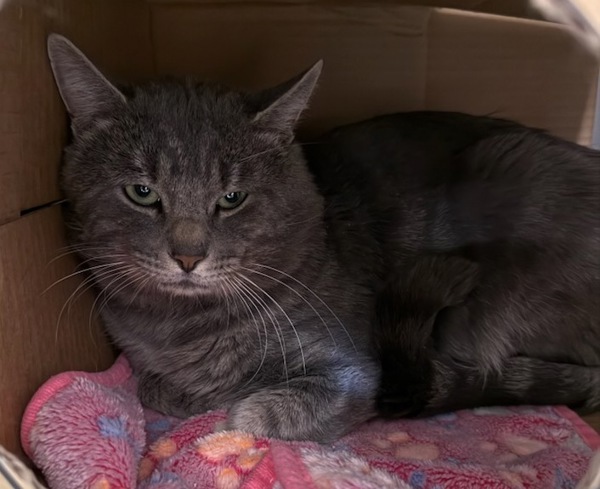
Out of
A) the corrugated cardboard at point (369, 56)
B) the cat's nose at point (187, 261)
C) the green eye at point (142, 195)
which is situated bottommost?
the cat's nose at point (187, 261)

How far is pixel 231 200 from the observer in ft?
4.35

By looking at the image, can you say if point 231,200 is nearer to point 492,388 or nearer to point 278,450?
point 278,450

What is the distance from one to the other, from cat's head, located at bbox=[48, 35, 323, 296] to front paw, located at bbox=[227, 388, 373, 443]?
0.81 feet

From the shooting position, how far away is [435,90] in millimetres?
2078

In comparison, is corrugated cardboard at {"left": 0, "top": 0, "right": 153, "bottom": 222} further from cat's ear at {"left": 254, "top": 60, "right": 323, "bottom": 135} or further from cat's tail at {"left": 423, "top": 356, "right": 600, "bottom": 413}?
cat's tail at {"left": 423, "top": 356, "right": 600, "bottom": 413}

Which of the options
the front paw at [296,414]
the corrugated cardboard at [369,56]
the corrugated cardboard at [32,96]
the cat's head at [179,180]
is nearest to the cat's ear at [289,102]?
the cat's head at [179,180]

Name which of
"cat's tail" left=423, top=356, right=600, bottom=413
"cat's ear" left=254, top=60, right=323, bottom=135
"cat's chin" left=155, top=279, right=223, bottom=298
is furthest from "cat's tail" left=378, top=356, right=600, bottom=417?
"cat's ear" left=254, top=60, right=323, bottom=135

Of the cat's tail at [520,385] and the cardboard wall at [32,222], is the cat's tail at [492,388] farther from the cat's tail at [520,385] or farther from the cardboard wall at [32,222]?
the cardboard wall at [32,222]

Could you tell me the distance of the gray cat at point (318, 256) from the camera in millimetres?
1295

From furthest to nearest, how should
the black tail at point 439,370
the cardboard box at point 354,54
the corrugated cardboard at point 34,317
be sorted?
the cardboard box at point 354,54 → the black tail at point 439,370 → the corrugated cardboard at point 34,317

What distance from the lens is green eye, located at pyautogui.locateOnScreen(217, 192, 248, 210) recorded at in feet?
4.31

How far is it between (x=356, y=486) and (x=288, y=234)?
1.66 ft

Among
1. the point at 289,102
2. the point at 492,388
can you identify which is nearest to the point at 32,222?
the point at 289,102

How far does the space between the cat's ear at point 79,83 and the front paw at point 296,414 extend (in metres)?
0.64
